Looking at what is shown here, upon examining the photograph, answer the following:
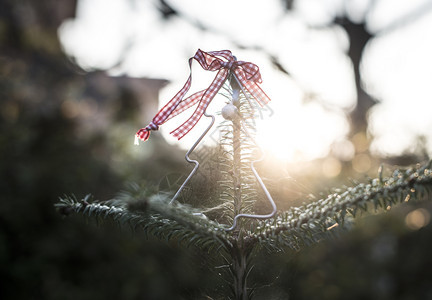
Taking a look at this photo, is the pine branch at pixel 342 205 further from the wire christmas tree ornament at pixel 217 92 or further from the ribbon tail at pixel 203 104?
the ribbon tail at pixel 203 104

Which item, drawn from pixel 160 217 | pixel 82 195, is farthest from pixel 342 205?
pixel 82 195

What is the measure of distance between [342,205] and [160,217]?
0.19 meters

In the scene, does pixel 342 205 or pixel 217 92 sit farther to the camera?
pixel 217 92

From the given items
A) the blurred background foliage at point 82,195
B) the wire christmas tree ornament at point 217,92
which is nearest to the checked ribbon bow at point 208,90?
the wire christmas tree ornament at point 217,92

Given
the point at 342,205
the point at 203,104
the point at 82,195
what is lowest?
the point at 342,205

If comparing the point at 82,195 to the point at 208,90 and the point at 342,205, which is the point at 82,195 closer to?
the point at 208,90

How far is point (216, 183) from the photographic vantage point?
1.67 feet

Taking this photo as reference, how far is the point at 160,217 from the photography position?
41cm

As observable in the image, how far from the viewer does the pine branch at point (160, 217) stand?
31 centimetres

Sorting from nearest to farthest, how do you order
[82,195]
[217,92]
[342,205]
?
[342,205] → [217,92] → [82,195]

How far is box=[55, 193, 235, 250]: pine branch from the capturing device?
31 cm

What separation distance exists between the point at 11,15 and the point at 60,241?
1644mm

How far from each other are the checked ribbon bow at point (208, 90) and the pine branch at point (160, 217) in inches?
5.0

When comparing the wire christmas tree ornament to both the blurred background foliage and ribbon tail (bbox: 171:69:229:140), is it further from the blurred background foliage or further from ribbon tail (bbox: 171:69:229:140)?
the blurred background foliage
